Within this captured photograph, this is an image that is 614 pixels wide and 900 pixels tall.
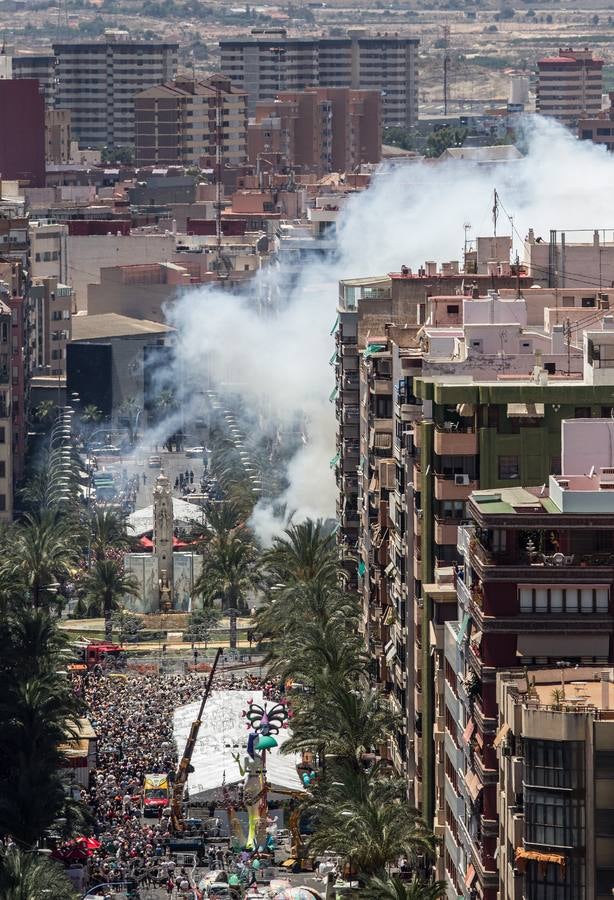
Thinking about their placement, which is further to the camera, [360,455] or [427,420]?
[360,455]

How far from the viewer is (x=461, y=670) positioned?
271 ft

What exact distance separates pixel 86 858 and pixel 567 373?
77.5ft

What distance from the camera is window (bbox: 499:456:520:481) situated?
94.0 meters

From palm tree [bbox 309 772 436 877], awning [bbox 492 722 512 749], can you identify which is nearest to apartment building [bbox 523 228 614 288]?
palm tree [bbox 309 772 436 877]

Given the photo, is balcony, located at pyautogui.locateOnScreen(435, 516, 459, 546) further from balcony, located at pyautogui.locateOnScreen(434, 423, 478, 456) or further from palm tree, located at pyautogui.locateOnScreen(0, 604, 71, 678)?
palm tree, located at pyautogui.locateOnScreen(0, 604, 71, 678)

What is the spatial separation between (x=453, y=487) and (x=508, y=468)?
332 centimetres

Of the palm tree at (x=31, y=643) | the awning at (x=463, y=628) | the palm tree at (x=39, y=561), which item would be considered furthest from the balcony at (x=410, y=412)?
the palm tree at (x=39, y=561)

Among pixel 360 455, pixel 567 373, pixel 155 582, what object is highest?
pixel 567 373

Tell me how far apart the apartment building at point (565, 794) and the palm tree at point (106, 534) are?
12356cm

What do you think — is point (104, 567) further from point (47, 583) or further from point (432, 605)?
point (432, 605)

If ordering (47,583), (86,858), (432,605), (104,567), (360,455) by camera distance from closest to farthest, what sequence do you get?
(432,605)
(86,858)
(360,455)
(47,583)
(104,567)

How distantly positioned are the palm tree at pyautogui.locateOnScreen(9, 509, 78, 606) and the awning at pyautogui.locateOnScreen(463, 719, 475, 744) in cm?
7537

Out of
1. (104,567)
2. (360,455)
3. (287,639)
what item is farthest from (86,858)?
(104,567)

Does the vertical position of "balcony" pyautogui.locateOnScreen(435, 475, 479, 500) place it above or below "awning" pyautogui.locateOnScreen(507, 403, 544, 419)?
below
